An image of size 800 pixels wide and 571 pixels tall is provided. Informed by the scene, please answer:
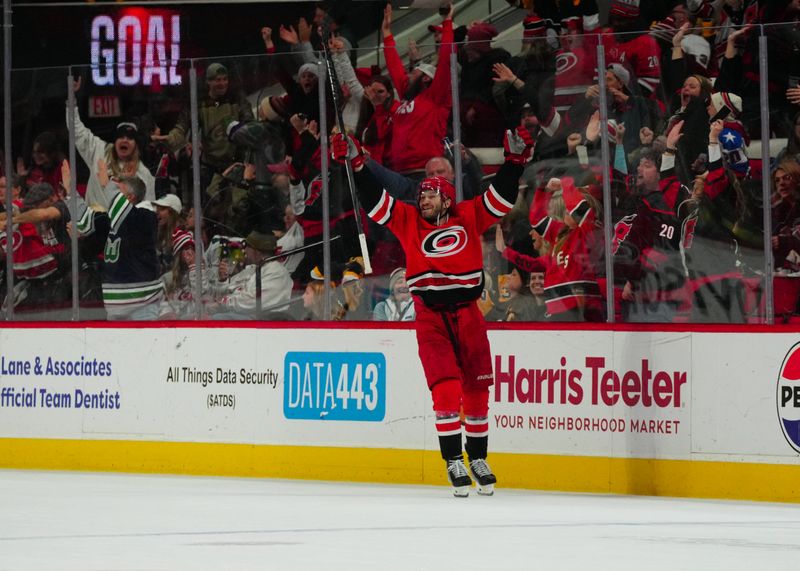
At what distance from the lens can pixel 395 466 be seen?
947 cm

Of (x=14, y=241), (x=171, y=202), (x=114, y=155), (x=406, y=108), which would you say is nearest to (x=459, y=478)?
(x=406, y=108)

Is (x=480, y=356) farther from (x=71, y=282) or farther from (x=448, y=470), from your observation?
(x=71, y=282)

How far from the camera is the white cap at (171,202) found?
10.5 meters

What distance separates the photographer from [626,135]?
9.00m

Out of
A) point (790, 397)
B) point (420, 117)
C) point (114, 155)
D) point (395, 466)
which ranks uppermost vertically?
point (420, 117)

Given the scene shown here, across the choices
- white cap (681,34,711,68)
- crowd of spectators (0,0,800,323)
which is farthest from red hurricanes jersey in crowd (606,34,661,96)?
white cap (681,34,711,68)

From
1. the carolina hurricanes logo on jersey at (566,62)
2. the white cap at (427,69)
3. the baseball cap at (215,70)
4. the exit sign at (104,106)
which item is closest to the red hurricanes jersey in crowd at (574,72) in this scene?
the carolina hurricanes logo on jersey at (566,62)

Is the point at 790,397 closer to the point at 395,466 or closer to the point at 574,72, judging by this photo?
the point at 574,72

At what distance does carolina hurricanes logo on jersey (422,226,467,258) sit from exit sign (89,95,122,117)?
10.0 ft

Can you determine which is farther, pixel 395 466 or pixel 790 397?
pixel 395 466

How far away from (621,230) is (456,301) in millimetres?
1148

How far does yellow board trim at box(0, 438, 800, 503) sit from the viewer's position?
8523 millimetres

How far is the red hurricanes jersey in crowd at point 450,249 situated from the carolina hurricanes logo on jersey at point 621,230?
2.63ft

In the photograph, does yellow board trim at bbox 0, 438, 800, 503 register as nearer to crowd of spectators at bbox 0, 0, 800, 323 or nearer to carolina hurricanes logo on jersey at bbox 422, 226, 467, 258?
crowd of spectators at bbox 0, 0, 800, 323
